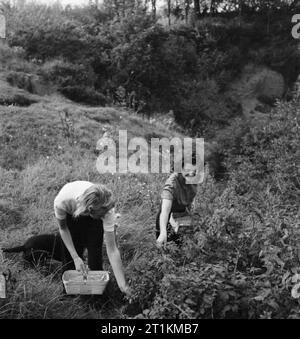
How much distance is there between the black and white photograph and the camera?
3053 millimetres

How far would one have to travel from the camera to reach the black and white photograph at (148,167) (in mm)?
3053

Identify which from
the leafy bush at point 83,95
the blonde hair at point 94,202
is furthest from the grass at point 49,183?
the leafy bush at point 83,95

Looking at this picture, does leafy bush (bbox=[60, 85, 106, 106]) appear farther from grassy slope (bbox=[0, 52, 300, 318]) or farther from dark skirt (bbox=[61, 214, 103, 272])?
dark skirt (bbox=[61, 214, 103, 272])

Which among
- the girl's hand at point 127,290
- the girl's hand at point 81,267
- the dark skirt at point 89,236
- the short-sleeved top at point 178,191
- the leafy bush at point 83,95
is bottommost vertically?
the girl's hand at point 127,290

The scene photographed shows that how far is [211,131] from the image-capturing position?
13977 millimetres

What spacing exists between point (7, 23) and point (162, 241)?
12.9m

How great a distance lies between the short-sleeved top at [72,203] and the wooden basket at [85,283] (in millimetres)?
355

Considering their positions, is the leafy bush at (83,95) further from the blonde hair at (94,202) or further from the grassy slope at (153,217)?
the blonde hair at (94,202)

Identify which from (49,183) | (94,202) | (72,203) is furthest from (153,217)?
(94,202)

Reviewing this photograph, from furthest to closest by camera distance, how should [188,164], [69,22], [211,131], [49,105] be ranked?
[69,22] < [211,131] < [49,105] < [188,164]

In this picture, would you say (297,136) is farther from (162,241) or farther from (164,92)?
(164,92)

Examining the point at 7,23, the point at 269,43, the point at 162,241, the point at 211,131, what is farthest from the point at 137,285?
the point at 269,43

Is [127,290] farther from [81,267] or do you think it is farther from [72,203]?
[72,203]
